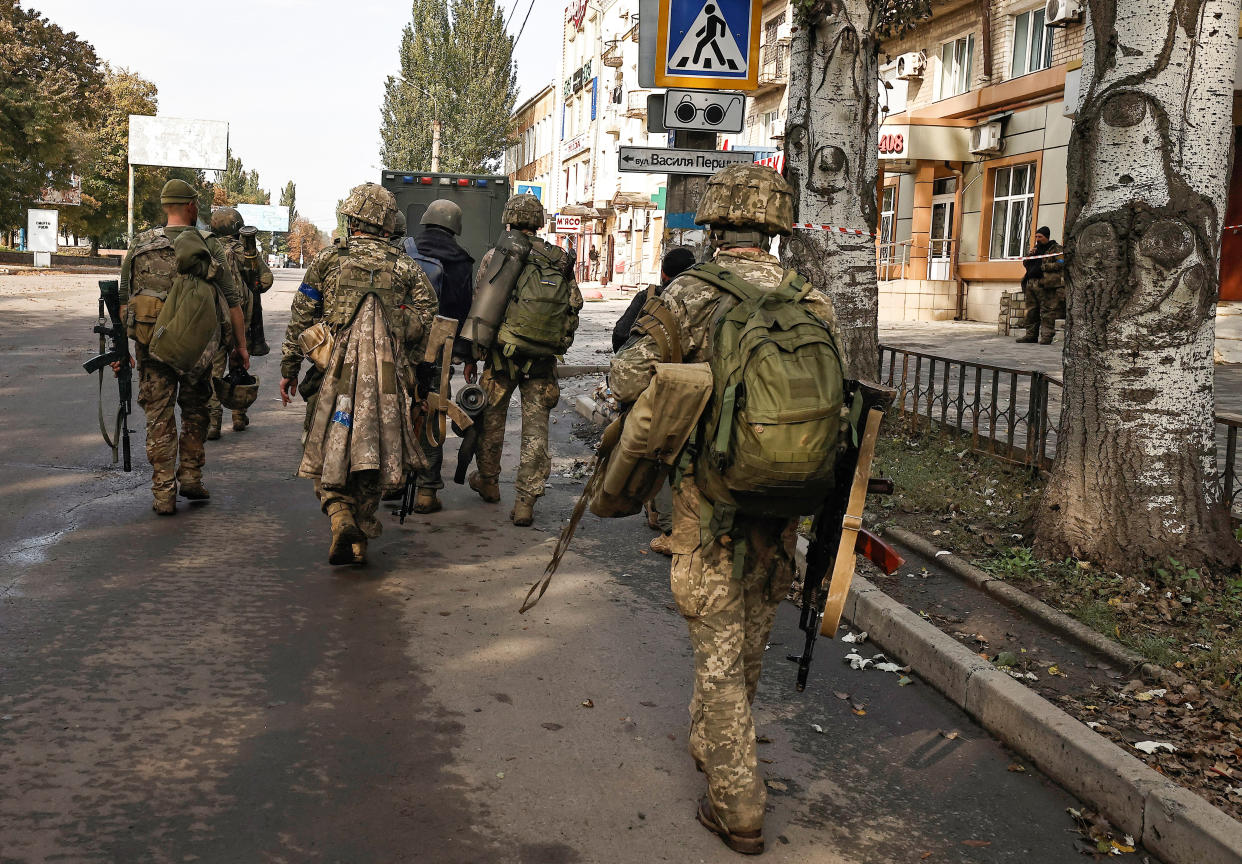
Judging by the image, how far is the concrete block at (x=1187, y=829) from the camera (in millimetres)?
3185

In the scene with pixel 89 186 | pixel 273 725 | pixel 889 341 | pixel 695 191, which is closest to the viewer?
pixel 273 725

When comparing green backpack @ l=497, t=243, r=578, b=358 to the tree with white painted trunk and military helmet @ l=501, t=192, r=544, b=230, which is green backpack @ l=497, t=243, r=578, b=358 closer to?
military helmet @ l=501, t=192, r=544, b=230

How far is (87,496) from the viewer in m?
7.17

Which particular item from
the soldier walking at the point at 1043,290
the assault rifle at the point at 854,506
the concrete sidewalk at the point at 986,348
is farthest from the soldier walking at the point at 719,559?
the soldier walking at the point at 1043,290

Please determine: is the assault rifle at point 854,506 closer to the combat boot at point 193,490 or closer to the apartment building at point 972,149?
the combat boot at point 193,490

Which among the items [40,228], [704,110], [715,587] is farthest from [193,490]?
[40,228]

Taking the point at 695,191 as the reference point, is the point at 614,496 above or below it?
below

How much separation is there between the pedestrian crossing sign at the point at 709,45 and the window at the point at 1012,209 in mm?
16778

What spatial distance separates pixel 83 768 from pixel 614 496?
182cm

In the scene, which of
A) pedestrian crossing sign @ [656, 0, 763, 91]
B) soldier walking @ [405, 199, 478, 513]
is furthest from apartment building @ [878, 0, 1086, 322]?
soldier walking @ [405, 199, 478, 513]

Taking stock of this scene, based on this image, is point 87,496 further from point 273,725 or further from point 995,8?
point 995,8

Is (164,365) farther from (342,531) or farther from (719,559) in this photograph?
(719,559)

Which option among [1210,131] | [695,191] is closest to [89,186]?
[695,191]

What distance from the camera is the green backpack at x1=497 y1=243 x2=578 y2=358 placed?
714 centimetres
